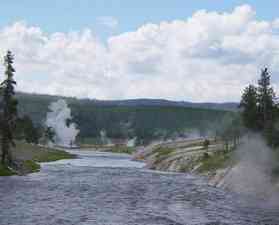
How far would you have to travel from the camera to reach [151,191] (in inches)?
2830

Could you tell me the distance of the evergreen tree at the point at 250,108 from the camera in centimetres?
10856

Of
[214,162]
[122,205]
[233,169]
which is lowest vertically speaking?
[122,205]

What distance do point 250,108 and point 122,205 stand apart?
60.4 meters

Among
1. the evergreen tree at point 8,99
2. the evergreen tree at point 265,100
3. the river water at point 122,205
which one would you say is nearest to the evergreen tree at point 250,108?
the evergreen tree at point 265,100

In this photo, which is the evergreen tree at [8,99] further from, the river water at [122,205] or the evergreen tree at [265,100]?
the evergreen tree at [265,100]

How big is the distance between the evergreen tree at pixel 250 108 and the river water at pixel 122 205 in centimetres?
3350

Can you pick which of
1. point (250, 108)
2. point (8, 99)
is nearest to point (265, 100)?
point (250, 108)

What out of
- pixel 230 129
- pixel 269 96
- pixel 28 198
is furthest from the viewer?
pixel 230 129

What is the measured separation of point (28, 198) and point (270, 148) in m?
40.4

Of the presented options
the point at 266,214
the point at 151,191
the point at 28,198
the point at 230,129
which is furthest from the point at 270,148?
the point at 230,129

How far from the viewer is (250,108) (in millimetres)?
110312

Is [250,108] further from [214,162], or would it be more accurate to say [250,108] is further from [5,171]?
[5,171]

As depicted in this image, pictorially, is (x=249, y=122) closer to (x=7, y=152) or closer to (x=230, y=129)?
(x=230, y=129)

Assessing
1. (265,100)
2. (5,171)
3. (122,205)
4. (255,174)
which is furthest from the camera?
(265,100)
